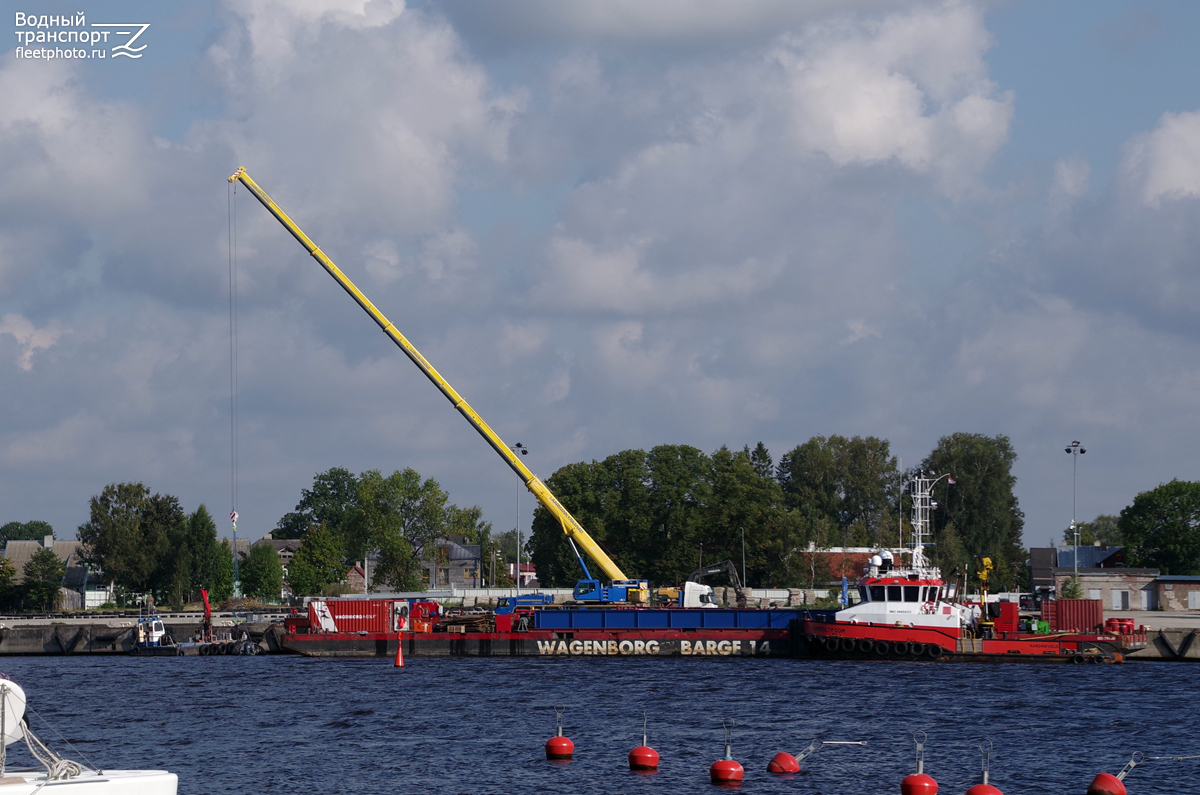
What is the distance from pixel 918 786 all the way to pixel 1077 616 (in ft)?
151

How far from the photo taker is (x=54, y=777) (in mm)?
20781

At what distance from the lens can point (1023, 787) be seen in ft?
107

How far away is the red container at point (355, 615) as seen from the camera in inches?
2995

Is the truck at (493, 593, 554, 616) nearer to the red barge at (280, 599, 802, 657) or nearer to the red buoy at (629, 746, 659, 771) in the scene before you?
the red barge at (280, 599, 802, 657)

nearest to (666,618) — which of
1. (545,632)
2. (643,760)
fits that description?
(545,632)

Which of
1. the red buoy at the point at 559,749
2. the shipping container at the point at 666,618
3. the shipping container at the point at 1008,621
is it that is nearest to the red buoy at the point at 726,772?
the red buoy at the point at 559,749

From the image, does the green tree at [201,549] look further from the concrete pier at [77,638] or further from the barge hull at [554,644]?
the barge hull at [554,644]

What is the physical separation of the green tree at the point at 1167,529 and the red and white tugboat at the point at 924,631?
6182 cm

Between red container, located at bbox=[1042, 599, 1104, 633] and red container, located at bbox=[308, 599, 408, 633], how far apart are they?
3959 centimetres

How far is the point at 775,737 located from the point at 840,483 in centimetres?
13407

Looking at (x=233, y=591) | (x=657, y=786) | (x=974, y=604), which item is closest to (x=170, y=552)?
(x=233, y=591)

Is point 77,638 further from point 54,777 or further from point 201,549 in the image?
point 54,777

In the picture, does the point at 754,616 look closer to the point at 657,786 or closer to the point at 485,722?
the point at 485,722

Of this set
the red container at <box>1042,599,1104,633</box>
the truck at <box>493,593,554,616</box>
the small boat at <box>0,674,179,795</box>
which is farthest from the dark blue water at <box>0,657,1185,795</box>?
the small boat at <box>0,674,179,795</box>
